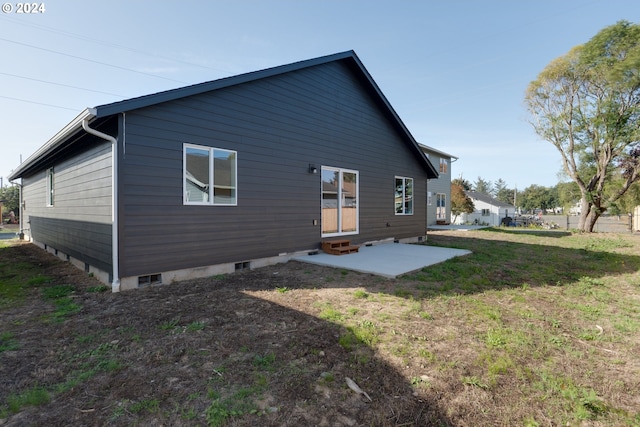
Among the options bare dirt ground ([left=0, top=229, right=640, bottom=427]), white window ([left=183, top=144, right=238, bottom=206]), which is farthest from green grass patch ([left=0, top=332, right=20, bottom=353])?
white window ([left=183, top=144, right=238, bottom=206])

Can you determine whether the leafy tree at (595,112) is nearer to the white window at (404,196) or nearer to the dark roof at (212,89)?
the dark roof at (212,89)

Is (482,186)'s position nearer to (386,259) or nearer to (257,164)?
(386,259)

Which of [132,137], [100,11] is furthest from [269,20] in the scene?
[132,137]

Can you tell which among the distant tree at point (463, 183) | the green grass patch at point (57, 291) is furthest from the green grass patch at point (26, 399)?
the distant tree at point (463, 183)

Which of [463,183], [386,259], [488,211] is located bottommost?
[386,259]

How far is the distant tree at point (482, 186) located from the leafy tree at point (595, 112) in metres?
69.4

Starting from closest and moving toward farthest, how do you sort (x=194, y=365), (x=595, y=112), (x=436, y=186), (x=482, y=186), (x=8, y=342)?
(x=194, y=365), (x=8, y=342), (x=595, y=112), (x=436, y=186), (x=482, y=186)

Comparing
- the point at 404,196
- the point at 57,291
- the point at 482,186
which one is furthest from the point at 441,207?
the point at 482,186

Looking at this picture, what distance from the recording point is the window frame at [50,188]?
865 cm

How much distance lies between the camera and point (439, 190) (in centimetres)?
2195

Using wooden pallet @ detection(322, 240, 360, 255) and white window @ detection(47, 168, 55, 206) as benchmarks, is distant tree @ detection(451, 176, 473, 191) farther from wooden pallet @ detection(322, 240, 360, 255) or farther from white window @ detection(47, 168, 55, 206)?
white window @ detection(47, 168, 55, 206)

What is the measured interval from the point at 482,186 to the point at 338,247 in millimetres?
89235

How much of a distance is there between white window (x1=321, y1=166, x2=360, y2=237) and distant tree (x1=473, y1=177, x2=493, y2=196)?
8396cm

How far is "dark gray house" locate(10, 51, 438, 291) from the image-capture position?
4.93 metres
